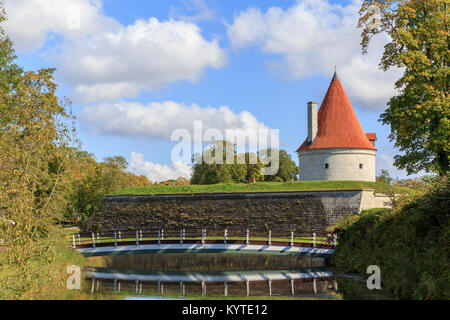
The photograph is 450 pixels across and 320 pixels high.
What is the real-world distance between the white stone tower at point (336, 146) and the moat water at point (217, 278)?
434 inches

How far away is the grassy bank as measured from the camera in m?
12.0

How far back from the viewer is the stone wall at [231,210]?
95.4 feet

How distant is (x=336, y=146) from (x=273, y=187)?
5864 mm

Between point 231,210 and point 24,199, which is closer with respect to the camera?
point 24,199

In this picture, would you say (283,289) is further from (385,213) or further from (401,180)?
(401,180)

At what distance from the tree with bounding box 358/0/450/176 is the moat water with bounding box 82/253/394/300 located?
24.2 ft

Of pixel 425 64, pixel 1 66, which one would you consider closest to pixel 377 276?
pixel 425 64

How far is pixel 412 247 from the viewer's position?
547 inches

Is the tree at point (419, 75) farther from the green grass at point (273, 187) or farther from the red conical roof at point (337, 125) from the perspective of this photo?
the red conical roof at point (337, 125)

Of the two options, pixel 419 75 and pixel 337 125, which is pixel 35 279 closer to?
pixel 419 75

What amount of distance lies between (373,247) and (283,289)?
13.4ft

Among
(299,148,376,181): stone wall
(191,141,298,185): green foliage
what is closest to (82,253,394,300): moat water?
(299,148,376,181): stone wall

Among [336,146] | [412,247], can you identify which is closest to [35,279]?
[412,247]

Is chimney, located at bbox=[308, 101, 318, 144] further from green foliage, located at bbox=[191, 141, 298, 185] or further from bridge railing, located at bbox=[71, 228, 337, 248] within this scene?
green foliage, located at bbox=[191, 141, 298, 185]
